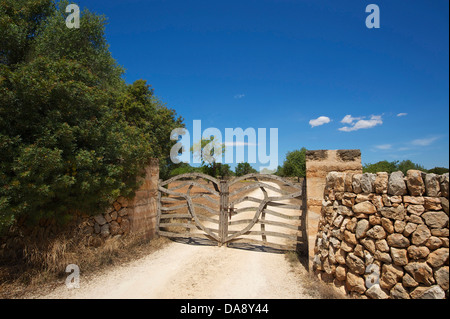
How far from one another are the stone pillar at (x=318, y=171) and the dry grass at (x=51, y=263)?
15.7ft

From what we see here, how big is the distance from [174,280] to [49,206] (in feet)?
10.9

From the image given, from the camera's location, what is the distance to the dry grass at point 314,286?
4.35m

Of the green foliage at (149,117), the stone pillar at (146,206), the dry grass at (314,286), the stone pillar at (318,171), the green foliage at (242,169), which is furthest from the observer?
the green foliage at (242,169)

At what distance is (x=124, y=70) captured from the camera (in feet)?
48.1

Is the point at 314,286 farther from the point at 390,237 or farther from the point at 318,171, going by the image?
the point at 318,171

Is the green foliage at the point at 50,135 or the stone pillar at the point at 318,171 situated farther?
the stone pillar at the point at 318,171

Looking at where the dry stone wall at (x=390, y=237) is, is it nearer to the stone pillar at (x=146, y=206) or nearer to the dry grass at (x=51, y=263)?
the dry grass at (x=51, y=263)

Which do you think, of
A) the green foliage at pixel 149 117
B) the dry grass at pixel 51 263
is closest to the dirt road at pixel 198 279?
the dry grass at pixel 51 263

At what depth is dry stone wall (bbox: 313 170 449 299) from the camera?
10.4 ft

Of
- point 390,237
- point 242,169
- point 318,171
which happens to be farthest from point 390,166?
point 242,169

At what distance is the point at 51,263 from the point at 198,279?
129 inches

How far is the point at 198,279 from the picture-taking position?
527cm

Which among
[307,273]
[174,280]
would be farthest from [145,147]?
[307,273]

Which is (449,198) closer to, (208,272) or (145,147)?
(208,272)
